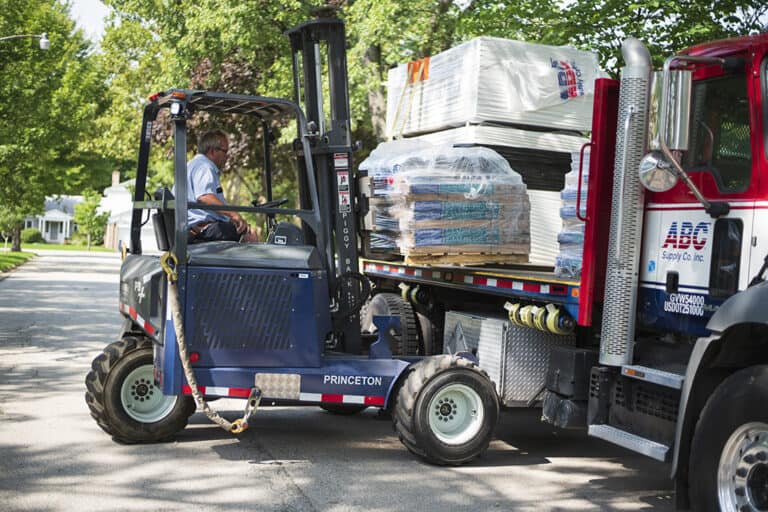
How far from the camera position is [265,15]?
23.4 m

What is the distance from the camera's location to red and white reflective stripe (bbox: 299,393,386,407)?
305 inches

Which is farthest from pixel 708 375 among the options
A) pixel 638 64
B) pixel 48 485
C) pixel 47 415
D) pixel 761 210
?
pixel 47 415

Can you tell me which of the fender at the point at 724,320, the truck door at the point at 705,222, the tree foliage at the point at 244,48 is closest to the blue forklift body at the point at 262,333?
the truck door at the point at 705,222

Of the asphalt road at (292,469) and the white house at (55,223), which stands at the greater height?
the asphalt road at (292,469)

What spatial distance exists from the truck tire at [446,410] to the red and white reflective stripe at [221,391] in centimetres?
114

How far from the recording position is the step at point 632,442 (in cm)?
591

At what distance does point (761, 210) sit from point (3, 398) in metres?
7.24

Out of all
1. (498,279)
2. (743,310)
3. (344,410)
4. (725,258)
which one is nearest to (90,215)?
→ (344,410)

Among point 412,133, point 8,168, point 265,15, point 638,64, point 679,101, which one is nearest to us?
point 679,101

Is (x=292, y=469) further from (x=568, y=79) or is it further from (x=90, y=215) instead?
(x=90, y=215)

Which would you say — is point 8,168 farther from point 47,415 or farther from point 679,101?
point 679,101

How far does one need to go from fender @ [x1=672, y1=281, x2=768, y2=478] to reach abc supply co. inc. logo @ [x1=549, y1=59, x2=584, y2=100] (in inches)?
204

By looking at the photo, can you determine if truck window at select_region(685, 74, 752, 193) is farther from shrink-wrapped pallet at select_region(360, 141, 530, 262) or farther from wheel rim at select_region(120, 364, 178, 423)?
wheel rim at select_region(120, 364, 178, 423)

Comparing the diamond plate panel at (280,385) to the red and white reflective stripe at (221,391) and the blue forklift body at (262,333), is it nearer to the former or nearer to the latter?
the blue forklift body at (262,333)
